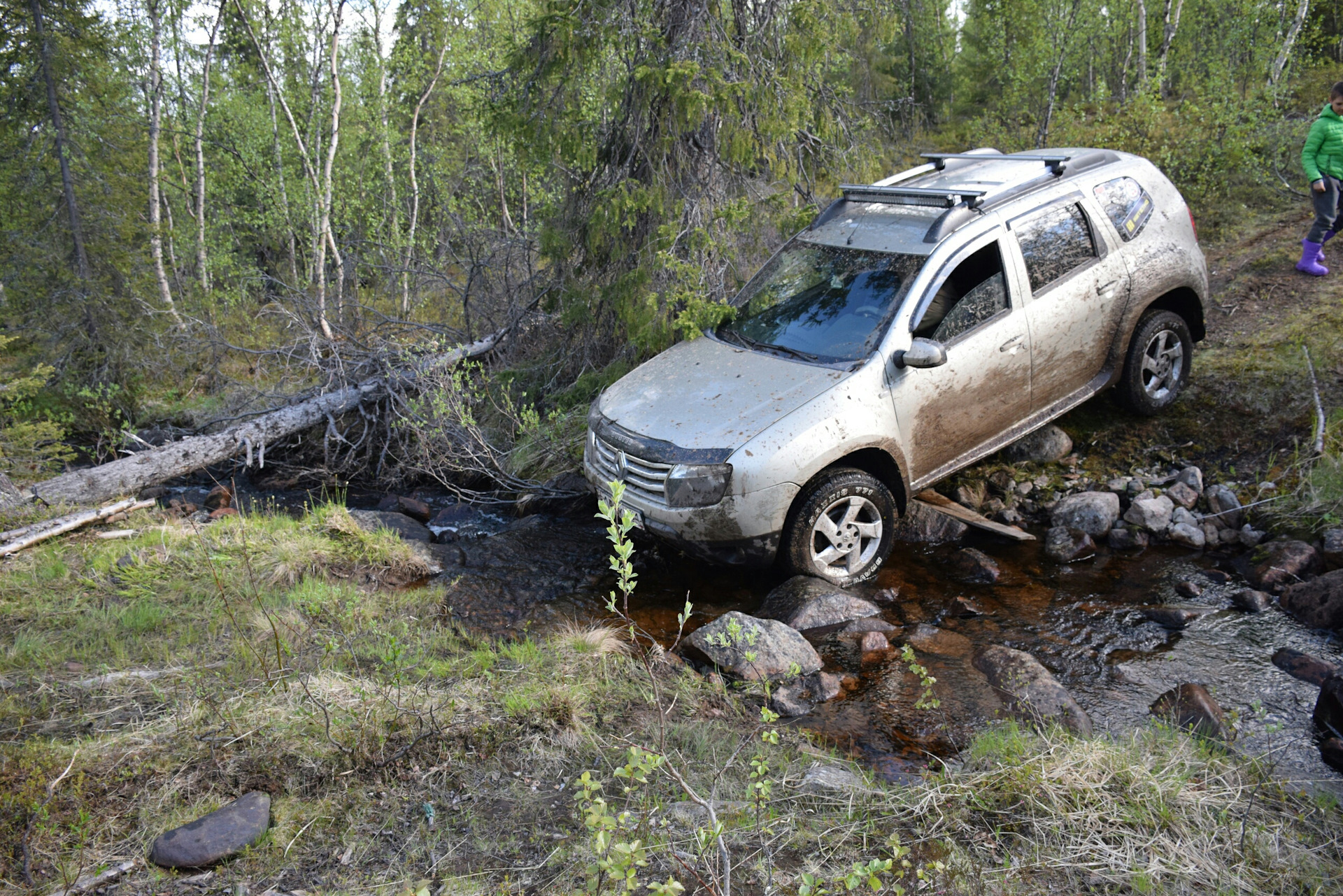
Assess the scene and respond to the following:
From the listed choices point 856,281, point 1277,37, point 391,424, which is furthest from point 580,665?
point 1277,37

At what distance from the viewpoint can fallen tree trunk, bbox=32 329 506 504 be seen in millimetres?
7336

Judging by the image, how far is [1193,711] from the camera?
3.81 meters

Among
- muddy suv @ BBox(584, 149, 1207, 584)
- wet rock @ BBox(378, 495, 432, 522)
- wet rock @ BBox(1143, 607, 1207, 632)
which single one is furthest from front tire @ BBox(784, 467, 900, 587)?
wet rock @ BBox(378, 495, 432, 522)

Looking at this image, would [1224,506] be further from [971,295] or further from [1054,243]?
[971,295]

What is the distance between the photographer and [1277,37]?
12828 millimetres

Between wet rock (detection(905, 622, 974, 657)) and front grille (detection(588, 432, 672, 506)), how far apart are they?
173cm

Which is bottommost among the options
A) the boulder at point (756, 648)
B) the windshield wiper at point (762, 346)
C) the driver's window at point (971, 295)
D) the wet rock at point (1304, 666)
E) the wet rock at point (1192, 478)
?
the wet rock at point (1304, 666)

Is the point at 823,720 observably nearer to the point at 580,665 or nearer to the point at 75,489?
the point at 580,665

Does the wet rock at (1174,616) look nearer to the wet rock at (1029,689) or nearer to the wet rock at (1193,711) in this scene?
the wet rock at (1193,711)

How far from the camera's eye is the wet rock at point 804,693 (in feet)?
13.8

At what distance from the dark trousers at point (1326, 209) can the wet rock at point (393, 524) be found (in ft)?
28.7

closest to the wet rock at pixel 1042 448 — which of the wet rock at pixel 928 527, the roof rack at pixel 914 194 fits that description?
the wet rock at pixel 928 527

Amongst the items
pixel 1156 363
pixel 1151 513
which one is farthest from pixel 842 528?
pixel 1156 363

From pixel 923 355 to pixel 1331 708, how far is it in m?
2.62
